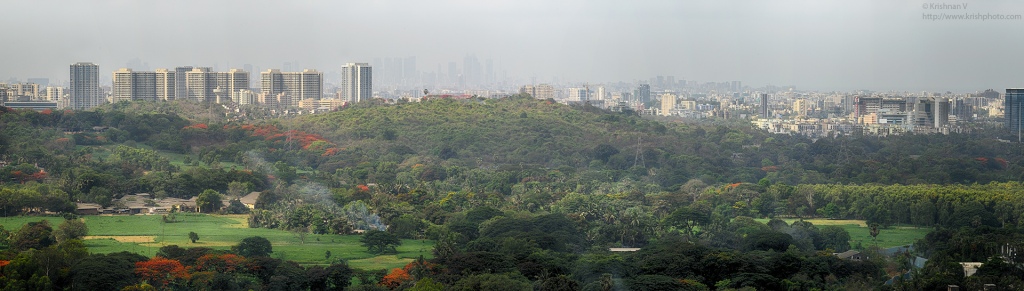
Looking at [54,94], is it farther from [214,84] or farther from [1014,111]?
[1014,111]

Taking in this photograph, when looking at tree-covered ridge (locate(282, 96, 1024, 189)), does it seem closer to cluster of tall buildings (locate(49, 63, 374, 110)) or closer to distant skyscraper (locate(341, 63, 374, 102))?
cluster of tall buildings (locate(49, 63, 374, 110))

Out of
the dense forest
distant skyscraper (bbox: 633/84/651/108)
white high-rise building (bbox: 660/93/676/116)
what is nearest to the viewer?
the dense forest

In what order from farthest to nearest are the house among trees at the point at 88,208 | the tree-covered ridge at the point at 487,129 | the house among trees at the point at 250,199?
the tree-covered ridge at the point at 487,129 → the house among trees at the point at 250,199 → the house among trees at the point at 88,208

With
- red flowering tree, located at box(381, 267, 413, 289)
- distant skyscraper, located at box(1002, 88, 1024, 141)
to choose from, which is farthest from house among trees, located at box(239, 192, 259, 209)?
distant skyscraper, located at box(1002, 88, 1024, 141)

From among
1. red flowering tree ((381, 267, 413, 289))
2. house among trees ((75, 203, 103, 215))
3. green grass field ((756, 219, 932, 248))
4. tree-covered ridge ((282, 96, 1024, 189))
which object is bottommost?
red flowering tree ((381, 267, 413, 289))

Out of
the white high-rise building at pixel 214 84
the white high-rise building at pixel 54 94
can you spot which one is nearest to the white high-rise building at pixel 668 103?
the white high-rise building at pixel 214 84

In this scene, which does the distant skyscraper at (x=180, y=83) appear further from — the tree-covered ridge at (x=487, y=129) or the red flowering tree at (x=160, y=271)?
the red flowering tree at (x=160, y=271)
